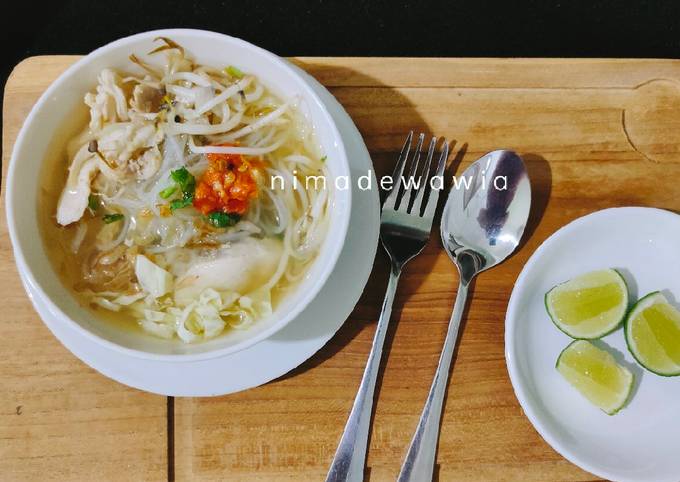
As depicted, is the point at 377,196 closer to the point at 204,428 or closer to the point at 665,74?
the point at 204,428

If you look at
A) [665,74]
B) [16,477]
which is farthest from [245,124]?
[665,74]

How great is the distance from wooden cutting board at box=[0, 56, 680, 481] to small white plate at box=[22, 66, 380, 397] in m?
0.11

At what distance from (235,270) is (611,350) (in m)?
1.09

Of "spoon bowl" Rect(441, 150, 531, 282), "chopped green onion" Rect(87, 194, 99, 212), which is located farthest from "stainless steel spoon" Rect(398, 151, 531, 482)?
"chopped green onion" Rect(87, 194, 99, 212)

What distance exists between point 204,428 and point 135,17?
1566 mm

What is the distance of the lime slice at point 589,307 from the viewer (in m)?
1.80

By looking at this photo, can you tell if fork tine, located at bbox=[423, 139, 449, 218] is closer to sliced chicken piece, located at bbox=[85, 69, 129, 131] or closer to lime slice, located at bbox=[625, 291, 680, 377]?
lime slice, located at bbox=[625, 291, 680, 377]

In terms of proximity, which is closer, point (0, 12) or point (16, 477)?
point (16, 477)

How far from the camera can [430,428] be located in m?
1.76

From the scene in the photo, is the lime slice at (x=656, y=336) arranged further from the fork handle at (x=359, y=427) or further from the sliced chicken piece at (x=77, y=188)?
the sliced chicken piece at (x=77, y=188)

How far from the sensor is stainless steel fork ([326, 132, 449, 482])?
174 centimetres

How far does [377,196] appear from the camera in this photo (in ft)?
5.76

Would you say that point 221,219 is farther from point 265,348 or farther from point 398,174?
point 398,174

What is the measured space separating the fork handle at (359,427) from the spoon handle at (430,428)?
0.12m
